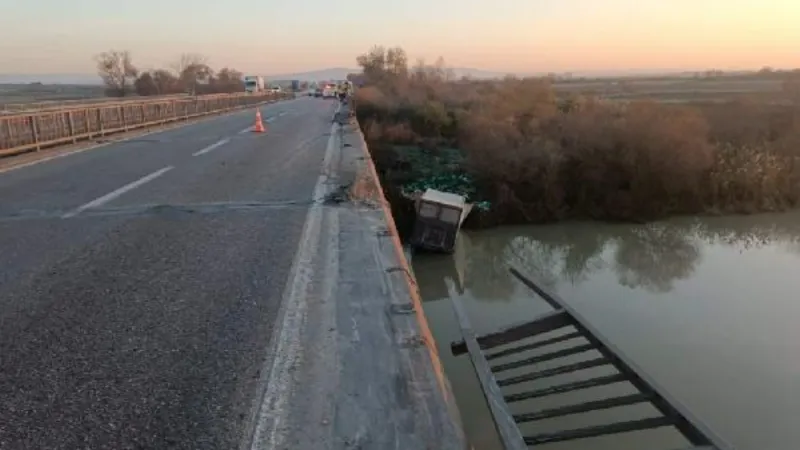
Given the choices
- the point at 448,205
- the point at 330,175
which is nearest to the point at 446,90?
the point at 448,205

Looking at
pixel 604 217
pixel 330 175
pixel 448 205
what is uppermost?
pixel 330 175

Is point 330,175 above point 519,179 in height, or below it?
above

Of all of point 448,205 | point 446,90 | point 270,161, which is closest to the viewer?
point 270,161

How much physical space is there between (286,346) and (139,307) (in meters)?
1.31

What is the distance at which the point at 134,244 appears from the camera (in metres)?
5.95

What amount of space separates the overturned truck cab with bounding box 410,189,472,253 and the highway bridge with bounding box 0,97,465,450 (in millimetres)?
9821

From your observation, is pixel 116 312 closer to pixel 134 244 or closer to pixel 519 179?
pixel 134 244

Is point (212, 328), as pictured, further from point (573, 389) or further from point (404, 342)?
point (573, 389)

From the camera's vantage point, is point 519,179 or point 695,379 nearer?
point 695,379

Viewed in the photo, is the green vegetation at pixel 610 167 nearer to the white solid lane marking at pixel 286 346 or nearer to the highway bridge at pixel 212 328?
the highway bridge at pixel 212 328

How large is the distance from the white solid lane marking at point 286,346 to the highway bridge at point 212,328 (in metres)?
0.01

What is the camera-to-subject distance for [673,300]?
13859 millimetres

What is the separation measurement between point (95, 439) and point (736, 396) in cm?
884

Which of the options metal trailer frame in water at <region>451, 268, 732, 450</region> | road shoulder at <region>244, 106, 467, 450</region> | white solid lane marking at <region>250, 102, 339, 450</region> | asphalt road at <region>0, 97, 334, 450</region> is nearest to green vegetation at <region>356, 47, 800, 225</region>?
asphalt road at <region>0, 97, 334, 450</region>
